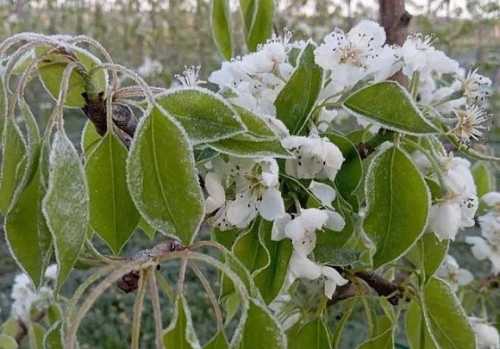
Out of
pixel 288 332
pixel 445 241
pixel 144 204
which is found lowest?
pixel 288 332

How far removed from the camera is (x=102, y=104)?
0.48 metres

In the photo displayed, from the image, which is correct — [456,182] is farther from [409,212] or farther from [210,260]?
[210,260]

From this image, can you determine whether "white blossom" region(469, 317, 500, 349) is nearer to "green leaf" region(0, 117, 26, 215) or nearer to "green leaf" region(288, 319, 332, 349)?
"green leaf" region(288, 319, 332, 349)

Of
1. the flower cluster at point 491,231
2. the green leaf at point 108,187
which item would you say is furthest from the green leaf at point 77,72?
the flower cluster at point 491,231

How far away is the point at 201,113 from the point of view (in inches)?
17.6

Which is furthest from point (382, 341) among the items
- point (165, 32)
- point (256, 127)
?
point (165, 32)

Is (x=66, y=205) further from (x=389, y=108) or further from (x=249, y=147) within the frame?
(x=389, y=108)

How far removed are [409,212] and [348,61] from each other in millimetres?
120

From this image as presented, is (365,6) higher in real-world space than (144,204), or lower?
lower

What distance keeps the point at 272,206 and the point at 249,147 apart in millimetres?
57

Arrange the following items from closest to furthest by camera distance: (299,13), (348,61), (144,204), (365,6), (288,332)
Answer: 1. (144,204)
2. (348,61)
3. (288,332)
4. (365,6)
5. (299,13)

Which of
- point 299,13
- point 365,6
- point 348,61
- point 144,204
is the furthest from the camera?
point 299,13

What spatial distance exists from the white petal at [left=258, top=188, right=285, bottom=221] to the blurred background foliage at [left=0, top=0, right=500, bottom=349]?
1923 mm

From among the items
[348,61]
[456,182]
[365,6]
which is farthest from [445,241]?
[365,6]
